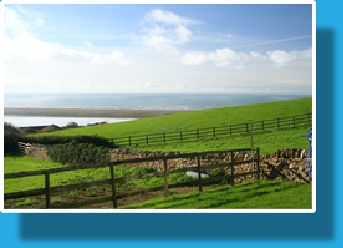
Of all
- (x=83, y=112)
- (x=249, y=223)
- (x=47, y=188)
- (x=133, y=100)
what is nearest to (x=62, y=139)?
(x=83, y=112)

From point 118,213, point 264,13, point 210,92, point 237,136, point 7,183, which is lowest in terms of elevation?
point 118,213

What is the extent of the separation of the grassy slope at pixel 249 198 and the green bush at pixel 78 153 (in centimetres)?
68

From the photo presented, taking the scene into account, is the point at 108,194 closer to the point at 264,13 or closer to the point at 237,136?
the point at 237,136

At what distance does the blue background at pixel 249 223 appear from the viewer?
4820 mm

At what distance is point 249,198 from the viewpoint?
4.90 m

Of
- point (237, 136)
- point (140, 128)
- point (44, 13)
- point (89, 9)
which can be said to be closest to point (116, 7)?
point (89, 9)

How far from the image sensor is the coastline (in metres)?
4.81

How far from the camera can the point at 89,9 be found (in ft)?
16.1

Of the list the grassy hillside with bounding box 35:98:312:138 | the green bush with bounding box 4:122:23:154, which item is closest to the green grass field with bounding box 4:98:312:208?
the grassy hillside with bounding box 35:98:312:138

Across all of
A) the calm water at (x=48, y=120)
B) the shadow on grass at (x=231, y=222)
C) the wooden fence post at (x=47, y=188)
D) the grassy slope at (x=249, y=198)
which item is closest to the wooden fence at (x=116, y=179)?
the wooden fence post at (x=47, y=188)

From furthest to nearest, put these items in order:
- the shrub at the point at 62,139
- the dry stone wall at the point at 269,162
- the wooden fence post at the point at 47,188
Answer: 1. the dry stone wall at the point at 269,162
2. the shrub at the point at 62,139
3. the wooden fence post at the point at 47,188

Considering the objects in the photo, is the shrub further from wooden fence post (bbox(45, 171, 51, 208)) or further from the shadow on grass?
the shadow on grass

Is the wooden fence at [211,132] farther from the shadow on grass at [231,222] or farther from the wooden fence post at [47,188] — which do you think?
the wooden fence post at [47,188]

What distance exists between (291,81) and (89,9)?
2.45 metres
